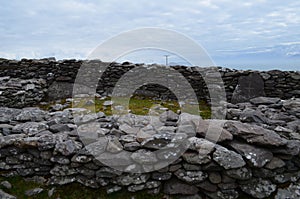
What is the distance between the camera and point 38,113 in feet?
22.6

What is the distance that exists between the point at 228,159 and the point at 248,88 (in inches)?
284

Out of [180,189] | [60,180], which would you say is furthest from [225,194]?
[60,180]

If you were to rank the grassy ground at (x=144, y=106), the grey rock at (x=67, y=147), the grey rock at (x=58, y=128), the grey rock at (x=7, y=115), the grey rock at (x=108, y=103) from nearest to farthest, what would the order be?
1. the grey rock at (x=67, y=147)
2. the grey rock at (x=58, y=128)
3. the grey rock at (x=7, y=115)
4. the grassy ground at (x=144, y=106)
5. the grey rock at (x=108, y=103)

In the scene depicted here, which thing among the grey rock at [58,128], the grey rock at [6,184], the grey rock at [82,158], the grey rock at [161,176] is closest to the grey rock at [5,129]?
the grey rock at [58,128]

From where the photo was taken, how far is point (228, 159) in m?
4.74

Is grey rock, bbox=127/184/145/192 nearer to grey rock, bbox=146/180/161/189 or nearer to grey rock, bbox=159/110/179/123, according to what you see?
grey rock, bbox=146/180/161/189

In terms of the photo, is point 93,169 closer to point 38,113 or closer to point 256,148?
point 38,113

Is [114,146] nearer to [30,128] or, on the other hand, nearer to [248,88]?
[30,128]

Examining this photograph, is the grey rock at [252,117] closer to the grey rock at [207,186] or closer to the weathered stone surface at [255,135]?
the weathered stone surface at [255,135]

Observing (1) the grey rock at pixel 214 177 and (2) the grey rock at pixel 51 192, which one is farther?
(2) the grey rock at pixel 51 192

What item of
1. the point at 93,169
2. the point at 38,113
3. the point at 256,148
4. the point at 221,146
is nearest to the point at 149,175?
the point at 93,169

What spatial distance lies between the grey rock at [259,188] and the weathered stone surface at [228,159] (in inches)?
22.6

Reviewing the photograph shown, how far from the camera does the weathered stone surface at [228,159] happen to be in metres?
4.70

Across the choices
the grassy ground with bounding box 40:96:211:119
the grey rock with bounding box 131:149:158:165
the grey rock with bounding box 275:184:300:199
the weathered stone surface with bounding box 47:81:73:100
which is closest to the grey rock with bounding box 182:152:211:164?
the grey rock with bounding box 131:149:158:165
